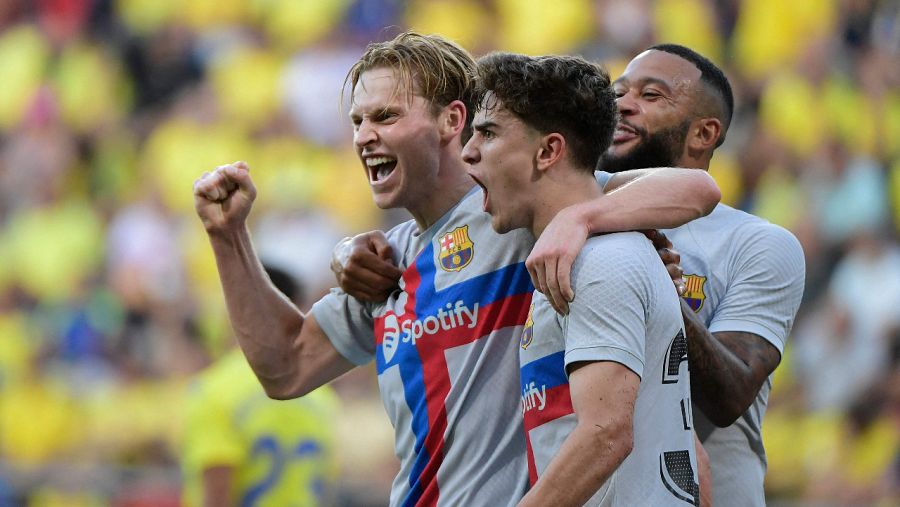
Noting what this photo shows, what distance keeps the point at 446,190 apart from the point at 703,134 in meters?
0.80

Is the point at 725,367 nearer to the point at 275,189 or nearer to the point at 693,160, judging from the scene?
the point at 693,160

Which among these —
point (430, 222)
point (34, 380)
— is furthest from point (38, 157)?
point (430, 222)

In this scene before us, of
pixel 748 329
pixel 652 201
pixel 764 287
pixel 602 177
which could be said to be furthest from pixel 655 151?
pixel 652 201

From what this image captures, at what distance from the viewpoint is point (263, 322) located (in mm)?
4305

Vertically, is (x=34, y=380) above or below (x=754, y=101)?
below

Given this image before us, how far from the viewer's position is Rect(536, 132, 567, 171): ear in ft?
10.9

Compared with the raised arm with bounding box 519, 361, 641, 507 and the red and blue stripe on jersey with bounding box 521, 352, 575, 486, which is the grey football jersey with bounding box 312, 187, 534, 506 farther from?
the raised arm with bounding box 519, 361, 641, 507

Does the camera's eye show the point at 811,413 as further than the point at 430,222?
Yes

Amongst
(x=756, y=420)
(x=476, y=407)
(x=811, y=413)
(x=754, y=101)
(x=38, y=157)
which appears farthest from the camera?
(x=38, y=157)

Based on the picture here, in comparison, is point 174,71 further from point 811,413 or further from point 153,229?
point 811,413

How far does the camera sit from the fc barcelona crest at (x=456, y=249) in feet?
12.6

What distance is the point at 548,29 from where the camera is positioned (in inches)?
412

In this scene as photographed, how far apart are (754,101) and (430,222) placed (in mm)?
5708

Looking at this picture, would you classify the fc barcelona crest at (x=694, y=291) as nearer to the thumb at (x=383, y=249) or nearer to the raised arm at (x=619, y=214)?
the raised arm at (x=619, y=214)
